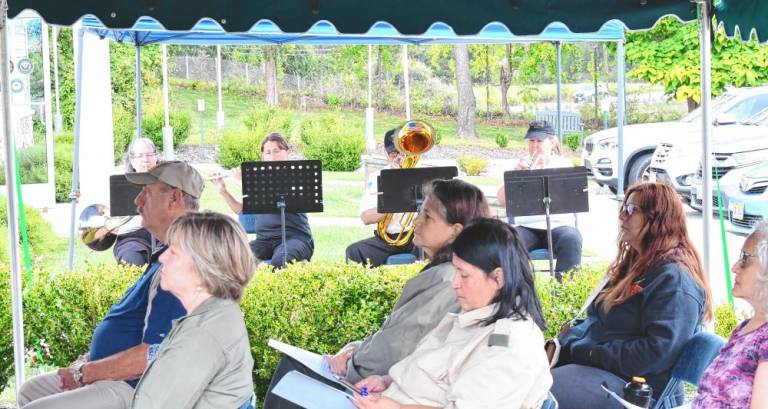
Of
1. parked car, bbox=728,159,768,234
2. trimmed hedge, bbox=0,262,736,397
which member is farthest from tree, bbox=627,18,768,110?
trimmed hedge, bbox=0,262,736,397

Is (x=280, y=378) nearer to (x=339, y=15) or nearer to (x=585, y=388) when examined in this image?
(x=585, y=388)

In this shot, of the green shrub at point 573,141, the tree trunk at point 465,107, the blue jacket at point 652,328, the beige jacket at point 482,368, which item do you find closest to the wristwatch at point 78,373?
the beige jacket at point 482,368

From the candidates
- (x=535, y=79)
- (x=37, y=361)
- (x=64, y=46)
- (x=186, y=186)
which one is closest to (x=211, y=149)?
(x=64, y=46)

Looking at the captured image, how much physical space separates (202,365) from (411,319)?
1.08 m

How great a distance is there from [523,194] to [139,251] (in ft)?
9.21

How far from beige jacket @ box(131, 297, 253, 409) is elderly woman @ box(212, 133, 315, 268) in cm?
434

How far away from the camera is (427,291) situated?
147 inches

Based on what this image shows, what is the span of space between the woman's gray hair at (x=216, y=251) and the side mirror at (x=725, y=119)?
12.4 meters

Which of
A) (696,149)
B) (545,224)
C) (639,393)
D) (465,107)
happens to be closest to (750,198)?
(696,149)

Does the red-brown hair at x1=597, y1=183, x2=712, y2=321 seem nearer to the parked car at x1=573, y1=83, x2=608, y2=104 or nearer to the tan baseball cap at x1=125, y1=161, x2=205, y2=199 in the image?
the tan baseball cap at x1=125, y1=161, x2=205, y2=199

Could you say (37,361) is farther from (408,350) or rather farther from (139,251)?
(408,350)

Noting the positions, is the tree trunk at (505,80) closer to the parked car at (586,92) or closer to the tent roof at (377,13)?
the parked car at (586,92)

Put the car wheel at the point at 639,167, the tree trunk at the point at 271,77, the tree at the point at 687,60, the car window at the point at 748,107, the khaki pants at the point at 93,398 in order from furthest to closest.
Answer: the tree trunk at the point at 271,77 → the tree at the point at 687,60 → the car wheel at the point at 639,167 → the car window at the point at 748,107 → the khaki pants at the point at 93,398

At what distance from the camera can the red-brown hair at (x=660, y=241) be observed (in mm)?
4000
